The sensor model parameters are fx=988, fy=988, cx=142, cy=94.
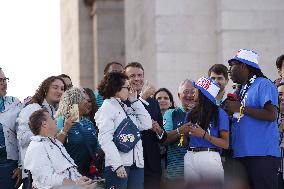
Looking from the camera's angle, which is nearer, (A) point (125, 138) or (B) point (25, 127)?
(A) point (125, 138)

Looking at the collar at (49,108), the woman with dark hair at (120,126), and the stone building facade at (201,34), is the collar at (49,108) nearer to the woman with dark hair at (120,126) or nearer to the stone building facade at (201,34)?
the woman with dark hair at (120,126)

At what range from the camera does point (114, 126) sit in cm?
998

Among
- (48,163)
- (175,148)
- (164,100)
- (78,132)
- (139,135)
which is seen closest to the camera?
(48,163)

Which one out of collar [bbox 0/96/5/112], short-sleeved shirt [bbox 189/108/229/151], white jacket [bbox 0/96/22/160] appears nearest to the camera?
short-sleeved shirt [bbox 189/108/229/151]

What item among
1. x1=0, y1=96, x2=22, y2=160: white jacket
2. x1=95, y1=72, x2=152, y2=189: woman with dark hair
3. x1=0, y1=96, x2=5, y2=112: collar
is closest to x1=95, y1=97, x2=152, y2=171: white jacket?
x1=95, y1=72, x2=152, y2=189: woman with dark hair

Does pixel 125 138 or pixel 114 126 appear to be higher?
pixel 114 126

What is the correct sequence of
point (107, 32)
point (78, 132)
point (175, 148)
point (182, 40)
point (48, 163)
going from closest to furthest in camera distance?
point (48, 163) < point (78, 132) < point (175, 148) < point (182, 40) < point (107, 32)

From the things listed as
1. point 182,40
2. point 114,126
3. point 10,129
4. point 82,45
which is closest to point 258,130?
point 114,126

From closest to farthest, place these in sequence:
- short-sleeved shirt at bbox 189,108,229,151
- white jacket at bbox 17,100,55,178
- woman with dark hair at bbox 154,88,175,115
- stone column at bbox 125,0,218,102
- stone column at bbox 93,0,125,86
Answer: short-sleeved shirt at bbox 189,108,229,151, white jacket at bbox 17,100,55,178, woman with dark hair at bbox 154,88,175,115, stone column at bbox 125,0,218,102, stone column at bbox 93,0,125,86

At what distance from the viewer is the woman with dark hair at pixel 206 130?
9828 mm

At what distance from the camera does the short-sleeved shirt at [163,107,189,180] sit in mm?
10781

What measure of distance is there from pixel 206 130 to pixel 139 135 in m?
0.68

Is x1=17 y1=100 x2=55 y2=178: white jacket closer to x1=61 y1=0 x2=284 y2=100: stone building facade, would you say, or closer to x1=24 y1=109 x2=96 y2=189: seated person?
x1=24 y1=109 x2=96 y2=189: seated person

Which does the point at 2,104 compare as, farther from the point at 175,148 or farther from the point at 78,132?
the point at 175,148
